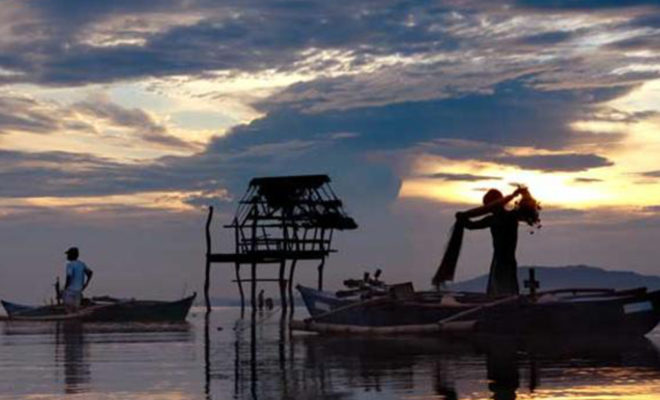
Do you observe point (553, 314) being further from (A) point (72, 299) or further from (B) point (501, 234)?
(A) point (72, 299)

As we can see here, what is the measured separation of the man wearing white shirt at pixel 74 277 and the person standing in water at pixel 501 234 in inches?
542

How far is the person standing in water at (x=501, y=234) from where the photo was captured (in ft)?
92.1

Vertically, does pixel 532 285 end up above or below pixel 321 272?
below

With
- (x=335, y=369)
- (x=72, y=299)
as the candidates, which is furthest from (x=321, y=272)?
(x=335, y=369)

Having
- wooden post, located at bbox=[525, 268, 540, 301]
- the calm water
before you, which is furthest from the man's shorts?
wooden post, located at bbox=[525, 268, 540, 301]

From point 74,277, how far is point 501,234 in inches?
608

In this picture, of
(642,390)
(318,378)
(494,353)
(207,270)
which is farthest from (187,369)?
(207,270)

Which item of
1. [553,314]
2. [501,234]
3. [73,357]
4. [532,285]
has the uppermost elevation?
[501,234]

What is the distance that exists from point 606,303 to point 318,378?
38.6 feet

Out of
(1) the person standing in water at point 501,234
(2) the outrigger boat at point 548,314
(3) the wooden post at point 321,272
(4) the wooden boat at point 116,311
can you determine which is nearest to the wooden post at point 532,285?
(2) the outrigger boat at point 548,314

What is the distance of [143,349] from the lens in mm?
24469

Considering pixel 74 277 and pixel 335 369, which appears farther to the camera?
pixel 74 277

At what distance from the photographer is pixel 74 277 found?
38312mm

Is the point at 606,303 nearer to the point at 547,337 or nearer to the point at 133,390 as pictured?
the point at 547,337
